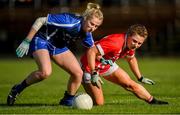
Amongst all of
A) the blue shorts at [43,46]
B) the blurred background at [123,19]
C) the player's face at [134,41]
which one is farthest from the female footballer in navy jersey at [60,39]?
the blurred background at [123,19]

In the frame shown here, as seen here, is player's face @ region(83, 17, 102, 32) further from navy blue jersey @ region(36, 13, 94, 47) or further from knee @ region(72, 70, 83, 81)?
knee @ region(72, 70, 83, 81)

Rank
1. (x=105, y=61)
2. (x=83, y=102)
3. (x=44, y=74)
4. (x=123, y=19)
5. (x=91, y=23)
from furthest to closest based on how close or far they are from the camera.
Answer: (x=123, y=19) < (x=105, y=61) < (x=44, y=74) < (x=91, y=23) < (x=83, y=102)

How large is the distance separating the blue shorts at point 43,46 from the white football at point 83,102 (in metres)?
1.00

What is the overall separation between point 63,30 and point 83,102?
4.42 ft

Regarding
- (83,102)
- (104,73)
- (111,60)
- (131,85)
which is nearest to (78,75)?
(104,73)

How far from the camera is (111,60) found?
480 inches

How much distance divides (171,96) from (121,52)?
2811 millimetres

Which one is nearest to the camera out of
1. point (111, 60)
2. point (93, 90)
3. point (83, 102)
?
→ point (83, 102)

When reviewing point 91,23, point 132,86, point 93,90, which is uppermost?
point 91,23

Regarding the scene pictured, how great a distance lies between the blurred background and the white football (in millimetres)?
26189

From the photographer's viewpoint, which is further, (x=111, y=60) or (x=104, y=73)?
(x=104, y=73)

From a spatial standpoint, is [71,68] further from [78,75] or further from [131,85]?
[131,85]

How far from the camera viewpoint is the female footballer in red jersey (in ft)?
Result: 38.4

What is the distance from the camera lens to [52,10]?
3672 centimetres
